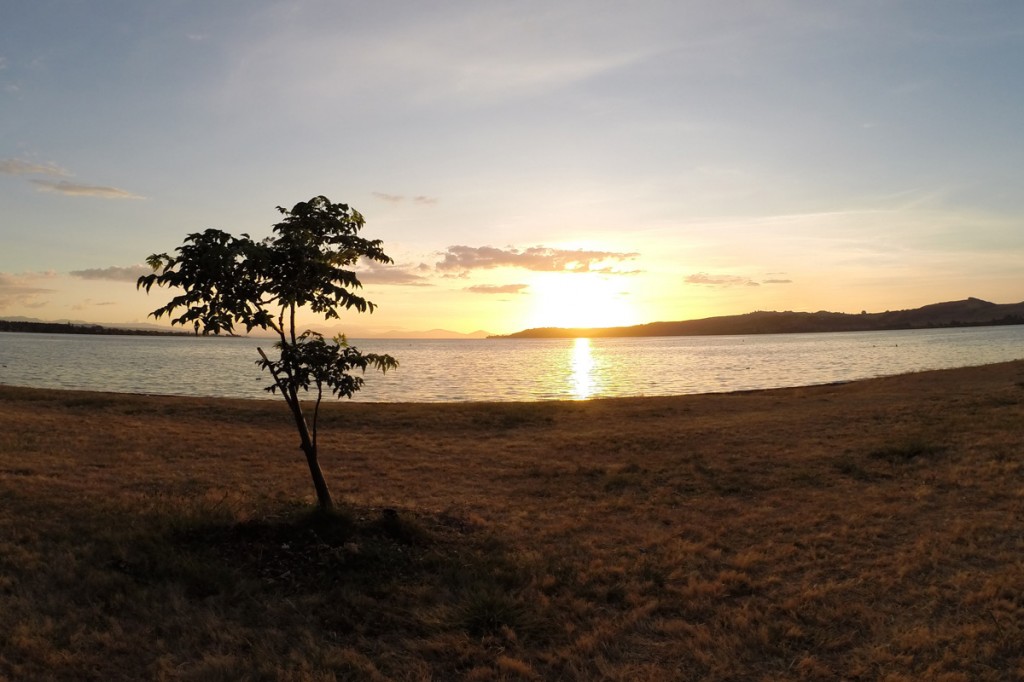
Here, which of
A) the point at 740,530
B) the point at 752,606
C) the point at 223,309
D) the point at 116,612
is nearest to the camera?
the point at 116,612

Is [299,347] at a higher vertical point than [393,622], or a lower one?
higher

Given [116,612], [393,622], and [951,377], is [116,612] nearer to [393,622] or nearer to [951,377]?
[393,622]

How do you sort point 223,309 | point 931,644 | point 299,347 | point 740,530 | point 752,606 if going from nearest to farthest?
point 931,644
point 752,606
point 223,309
point 299,347
point 740,530

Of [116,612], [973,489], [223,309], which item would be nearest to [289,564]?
[116,612]

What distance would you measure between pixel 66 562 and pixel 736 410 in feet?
94.0

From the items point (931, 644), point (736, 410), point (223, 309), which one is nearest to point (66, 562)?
point (223, 309)

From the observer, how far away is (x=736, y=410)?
101 ft

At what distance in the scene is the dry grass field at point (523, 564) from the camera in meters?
6.04

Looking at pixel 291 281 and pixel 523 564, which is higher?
pixel 291 281

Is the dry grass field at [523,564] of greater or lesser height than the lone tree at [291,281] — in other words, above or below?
below

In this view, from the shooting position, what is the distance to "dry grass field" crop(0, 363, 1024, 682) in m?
6.04

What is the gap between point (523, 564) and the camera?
8.77 meters

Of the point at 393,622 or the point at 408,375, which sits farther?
the point at 408,375

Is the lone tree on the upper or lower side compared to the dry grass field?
upper
